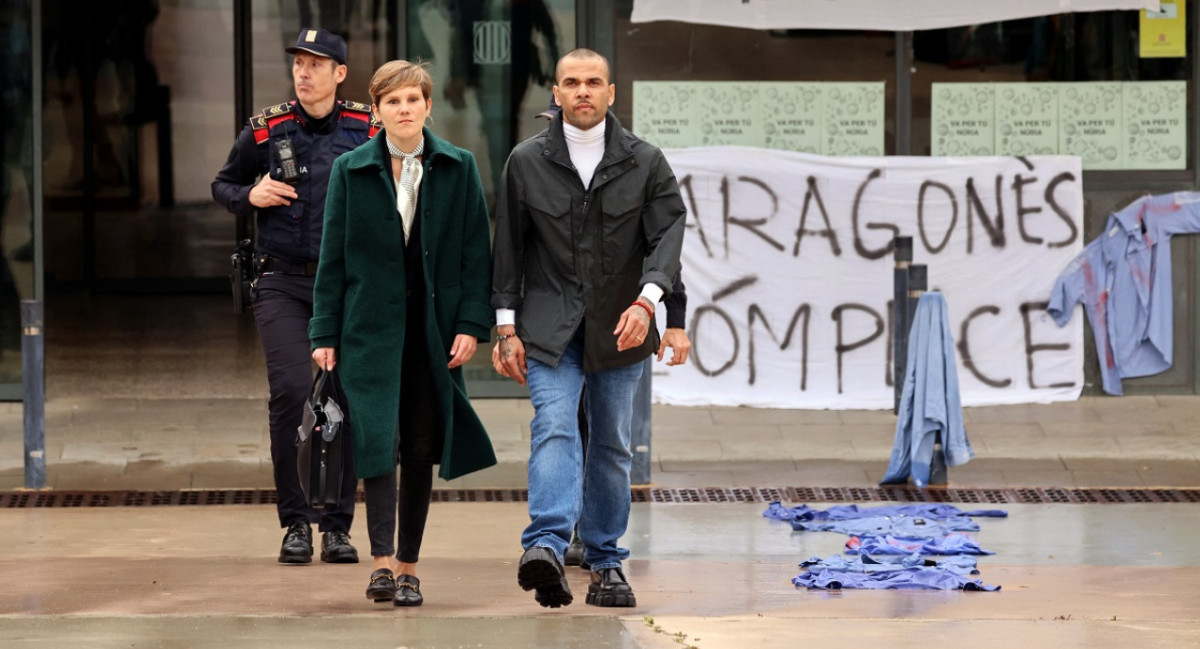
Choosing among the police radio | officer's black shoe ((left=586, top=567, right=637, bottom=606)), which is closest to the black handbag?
officer's black shoe ((left=586, top=567, right=637, bottom=606))

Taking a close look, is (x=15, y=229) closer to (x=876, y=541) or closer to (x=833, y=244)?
(x=833, y=244)

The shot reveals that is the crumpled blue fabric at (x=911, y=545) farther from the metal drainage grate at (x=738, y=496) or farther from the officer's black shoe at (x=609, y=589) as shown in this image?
the officer's black shoe at (x=609, y=589)

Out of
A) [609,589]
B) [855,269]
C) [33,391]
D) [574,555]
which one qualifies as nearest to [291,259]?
[574,555]

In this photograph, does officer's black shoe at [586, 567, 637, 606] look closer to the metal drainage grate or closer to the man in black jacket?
the man in black jacket

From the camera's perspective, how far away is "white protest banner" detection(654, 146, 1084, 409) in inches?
445

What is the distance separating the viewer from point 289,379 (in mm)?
7355

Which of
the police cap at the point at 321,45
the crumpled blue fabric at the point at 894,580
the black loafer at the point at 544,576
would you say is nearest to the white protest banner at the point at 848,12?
the police cap at the point at 321,45

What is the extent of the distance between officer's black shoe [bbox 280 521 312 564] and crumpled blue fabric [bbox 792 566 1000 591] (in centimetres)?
169

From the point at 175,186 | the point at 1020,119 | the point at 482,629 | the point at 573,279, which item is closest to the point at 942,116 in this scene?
the point at 1020,119

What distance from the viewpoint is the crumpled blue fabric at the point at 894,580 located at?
22.5 feet

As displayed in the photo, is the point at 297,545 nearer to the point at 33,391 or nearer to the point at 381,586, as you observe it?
the point at 381,586

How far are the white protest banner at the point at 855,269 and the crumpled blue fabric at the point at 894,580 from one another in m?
4.26

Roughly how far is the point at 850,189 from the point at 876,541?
4.07 m

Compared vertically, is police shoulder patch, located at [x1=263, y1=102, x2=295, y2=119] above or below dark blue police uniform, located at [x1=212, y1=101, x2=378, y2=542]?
above
